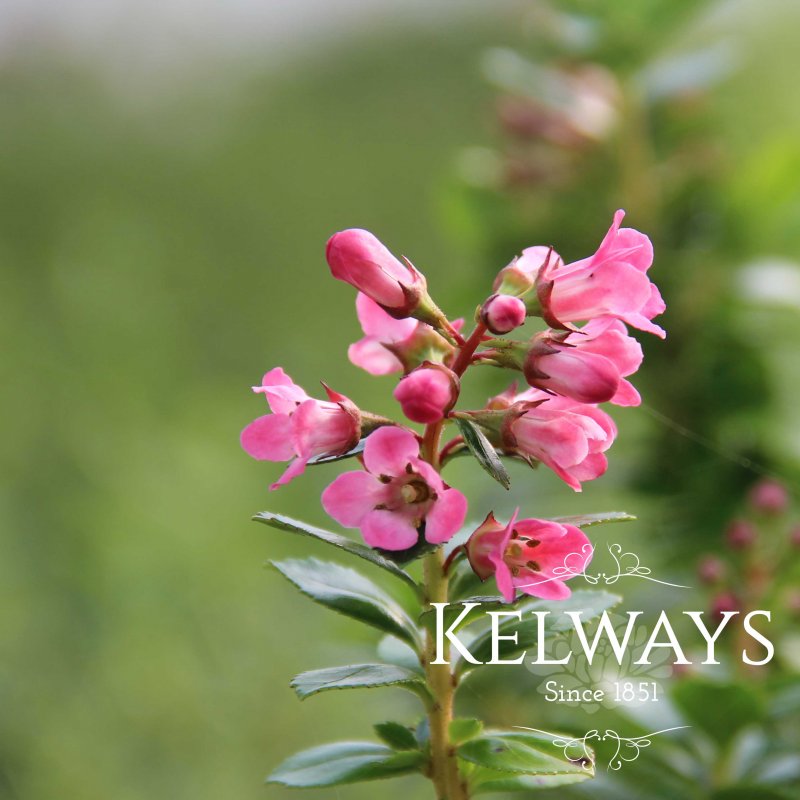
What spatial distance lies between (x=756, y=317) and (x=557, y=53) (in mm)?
440

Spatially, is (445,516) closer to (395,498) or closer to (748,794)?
(395,498)

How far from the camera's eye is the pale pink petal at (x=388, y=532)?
430 mm

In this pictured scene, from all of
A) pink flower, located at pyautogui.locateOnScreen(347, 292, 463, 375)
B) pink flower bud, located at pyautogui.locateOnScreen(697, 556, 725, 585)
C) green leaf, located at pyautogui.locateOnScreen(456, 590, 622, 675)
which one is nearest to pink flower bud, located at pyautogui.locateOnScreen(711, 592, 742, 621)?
pink flower bud, located at pyautogui.locateOnScreen(697, 556, 725, 585)

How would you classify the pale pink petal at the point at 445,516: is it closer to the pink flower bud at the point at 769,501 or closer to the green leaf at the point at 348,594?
the green leaf at the point at 348,594

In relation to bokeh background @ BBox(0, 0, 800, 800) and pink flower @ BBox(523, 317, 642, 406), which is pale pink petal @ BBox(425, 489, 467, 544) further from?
bokeh background @ BBox(0, 0, 800, 800)

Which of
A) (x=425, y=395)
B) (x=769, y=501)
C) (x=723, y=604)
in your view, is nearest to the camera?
(x=425, y=395)

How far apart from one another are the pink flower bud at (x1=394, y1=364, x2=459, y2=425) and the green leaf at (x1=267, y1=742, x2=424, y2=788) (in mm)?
160

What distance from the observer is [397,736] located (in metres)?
0.48

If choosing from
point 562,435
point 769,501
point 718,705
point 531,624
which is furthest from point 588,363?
point 769,501

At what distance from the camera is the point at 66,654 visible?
166cm

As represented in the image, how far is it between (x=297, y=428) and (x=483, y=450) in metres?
0.08

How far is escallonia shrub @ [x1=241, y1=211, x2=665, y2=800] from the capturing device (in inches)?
16.9

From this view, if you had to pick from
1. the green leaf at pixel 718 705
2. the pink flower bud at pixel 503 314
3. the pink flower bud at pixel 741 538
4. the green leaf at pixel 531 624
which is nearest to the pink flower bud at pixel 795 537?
the pink flower bud at pixel 741 538

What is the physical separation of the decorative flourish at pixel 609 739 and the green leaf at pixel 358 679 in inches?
2.4
